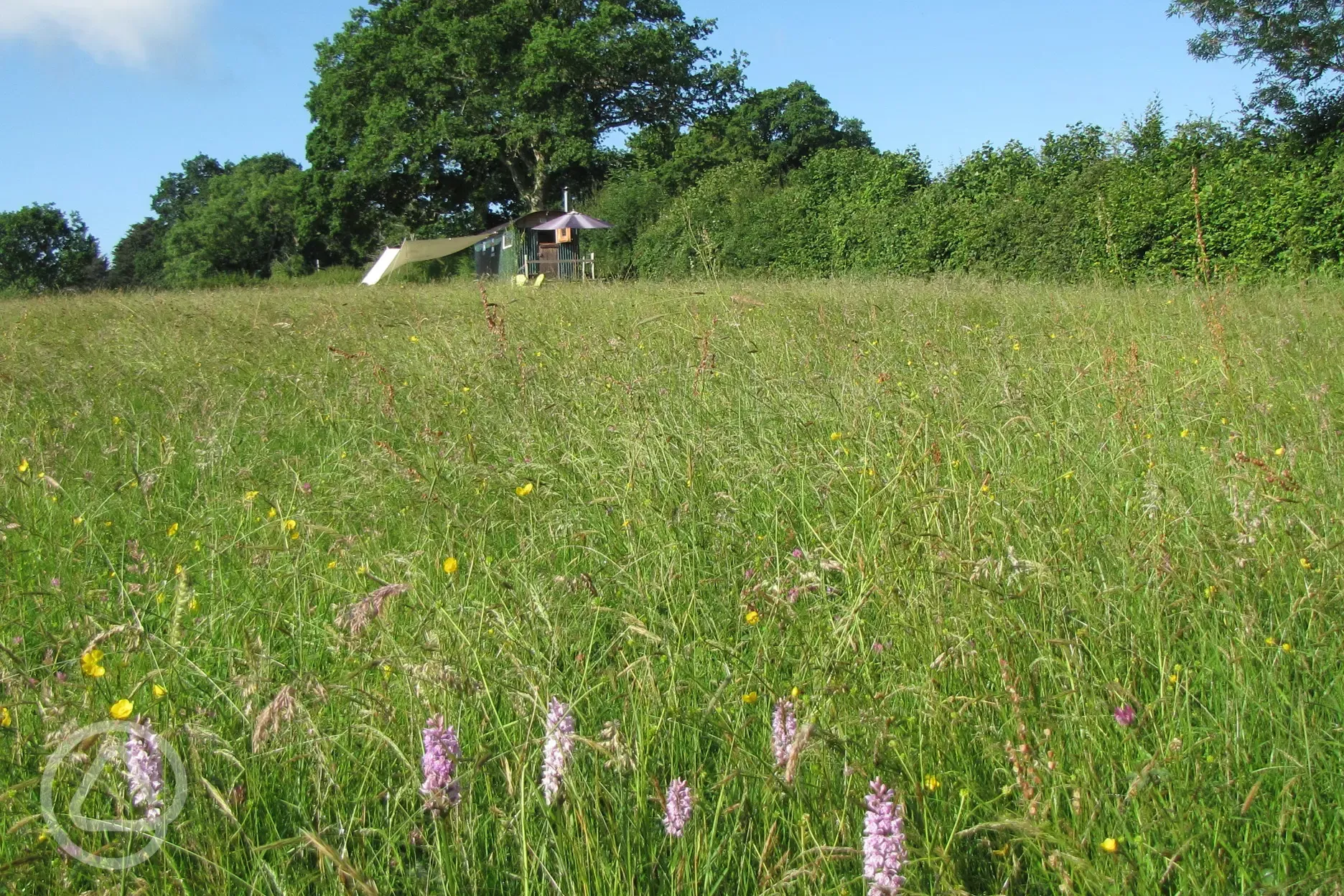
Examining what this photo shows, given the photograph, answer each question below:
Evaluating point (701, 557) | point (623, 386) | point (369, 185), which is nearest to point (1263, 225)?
point (623, 386)

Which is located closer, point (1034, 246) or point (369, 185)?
point (1034, 246)

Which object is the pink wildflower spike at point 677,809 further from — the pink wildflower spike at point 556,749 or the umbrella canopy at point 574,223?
the umbrella canopy at point 574,223

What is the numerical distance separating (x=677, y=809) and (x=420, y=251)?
122 ft

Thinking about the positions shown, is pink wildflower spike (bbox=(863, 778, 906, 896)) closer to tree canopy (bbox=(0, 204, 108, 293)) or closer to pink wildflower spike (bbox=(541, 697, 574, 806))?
pink wildflower spike (bbox=(541, 697, 574, 806))

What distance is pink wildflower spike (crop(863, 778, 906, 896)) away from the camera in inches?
45.9

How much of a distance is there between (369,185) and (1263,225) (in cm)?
3362

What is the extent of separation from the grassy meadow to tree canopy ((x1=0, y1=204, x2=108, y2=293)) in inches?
3287

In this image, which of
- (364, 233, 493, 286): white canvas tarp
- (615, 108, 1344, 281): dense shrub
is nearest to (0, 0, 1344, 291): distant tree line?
(615, 108, 1344, 281): dense shrub

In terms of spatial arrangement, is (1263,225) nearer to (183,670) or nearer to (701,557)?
(701,557)

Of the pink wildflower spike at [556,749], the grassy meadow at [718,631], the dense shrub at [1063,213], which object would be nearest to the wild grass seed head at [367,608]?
the grassy meadow at [718,631]

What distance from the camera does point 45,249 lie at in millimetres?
78625

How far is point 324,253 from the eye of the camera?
53375mm

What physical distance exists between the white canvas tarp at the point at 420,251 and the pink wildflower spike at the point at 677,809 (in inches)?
1395

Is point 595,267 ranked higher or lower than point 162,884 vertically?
higher
